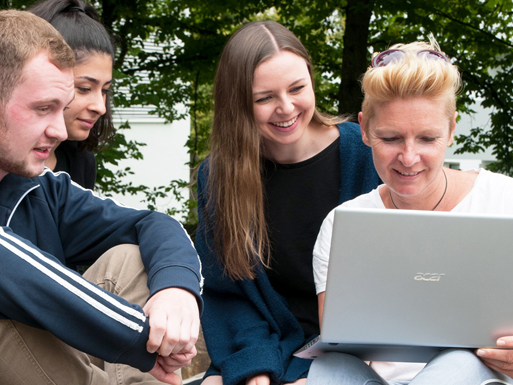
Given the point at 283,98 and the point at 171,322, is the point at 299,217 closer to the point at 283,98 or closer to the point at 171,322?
the point at 283,98

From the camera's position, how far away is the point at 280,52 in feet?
7.48

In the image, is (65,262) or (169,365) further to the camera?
(65,262)

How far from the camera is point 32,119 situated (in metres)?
1.69

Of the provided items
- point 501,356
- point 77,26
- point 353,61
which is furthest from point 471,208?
point 353,61

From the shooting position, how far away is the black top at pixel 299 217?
226cm

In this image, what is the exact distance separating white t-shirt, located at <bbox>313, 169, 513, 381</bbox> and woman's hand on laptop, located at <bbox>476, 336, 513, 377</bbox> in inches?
14.4

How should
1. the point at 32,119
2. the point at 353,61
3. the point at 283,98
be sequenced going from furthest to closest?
the point at 353,61 < the point at 283,98 < the point at 32,119

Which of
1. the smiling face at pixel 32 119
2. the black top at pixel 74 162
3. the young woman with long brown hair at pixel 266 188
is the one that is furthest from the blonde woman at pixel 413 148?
the black top at pixel 74 162

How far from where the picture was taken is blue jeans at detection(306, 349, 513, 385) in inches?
56.9

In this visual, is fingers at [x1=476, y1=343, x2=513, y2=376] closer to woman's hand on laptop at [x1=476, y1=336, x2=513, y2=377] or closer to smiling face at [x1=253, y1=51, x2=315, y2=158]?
woman's hand on laptop at [x1=476, y1=336, x2=513, y2=377]

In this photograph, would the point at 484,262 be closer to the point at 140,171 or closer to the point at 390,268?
the point at 390,268

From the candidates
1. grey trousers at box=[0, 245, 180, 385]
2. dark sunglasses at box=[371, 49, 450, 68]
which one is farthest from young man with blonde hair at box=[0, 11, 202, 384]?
dark sunglasses at box=[371, 49, 450, 68]

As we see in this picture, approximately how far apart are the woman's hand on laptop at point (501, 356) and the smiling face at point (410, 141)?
1.87ft

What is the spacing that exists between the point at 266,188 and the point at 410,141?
2.49 ft
